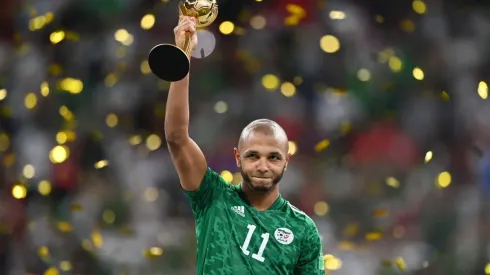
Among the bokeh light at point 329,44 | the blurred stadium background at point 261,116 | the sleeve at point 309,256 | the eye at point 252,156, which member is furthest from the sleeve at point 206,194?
the bokeh light at point 329,44

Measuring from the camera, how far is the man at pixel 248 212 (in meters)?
1.68

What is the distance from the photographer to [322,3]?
12.2 ft

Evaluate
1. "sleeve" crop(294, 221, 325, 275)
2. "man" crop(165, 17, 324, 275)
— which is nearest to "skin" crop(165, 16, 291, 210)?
"man" crop(165, 17, 324, 275)

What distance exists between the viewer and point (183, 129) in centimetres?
163

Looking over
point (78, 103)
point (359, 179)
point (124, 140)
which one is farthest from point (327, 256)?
point (78, 103)

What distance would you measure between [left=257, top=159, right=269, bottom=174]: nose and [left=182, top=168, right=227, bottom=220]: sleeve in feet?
0.42

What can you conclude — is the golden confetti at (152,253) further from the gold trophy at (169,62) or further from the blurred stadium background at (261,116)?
the gold trophy at (169,62)

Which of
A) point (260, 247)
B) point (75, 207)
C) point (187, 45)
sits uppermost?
point (75, 207)

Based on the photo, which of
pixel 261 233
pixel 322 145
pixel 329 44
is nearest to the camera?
pixel 261 233

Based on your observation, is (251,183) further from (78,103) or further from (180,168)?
(78,103)

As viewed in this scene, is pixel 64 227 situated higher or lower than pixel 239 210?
higher

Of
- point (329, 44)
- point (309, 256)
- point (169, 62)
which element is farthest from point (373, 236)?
point (169, 62)

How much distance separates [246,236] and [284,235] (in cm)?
10

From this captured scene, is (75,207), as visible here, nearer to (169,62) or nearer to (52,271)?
(52,271)
